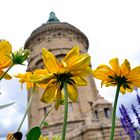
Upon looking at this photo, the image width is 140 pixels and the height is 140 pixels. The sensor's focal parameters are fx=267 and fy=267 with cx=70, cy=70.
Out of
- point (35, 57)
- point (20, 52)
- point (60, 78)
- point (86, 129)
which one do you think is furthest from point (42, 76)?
point (35, 57)

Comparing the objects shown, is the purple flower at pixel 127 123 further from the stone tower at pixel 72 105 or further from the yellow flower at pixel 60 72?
the stone tower at pixel 72 105

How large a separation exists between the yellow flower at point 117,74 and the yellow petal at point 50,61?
20cm

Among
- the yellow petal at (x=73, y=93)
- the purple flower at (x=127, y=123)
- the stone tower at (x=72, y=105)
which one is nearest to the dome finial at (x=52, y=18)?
the stone tower at (x=72, y=105)

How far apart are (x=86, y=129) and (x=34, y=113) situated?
7752mm

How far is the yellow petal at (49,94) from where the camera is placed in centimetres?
89

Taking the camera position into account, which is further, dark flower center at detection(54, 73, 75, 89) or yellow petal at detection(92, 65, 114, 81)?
yellow petal at detection(92, 65, 114, 81)

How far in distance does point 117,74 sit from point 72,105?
25355mm

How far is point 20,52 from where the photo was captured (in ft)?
4.30

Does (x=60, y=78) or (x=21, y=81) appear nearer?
(x=60, y=78)

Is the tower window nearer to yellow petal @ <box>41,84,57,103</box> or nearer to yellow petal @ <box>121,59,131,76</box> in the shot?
yellow petal @ <box>121,59,131,76</box>

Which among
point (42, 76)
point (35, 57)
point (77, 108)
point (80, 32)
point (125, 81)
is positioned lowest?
point (42, 76)

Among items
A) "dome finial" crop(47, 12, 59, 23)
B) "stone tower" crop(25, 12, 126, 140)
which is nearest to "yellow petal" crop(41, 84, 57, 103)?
"stone tower" crop(25, 12, 126, 140)

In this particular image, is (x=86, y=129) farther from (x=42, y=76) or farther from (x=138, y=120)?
(x=42, y=76)

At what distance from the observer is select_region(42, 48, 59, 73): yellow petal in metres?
0.89
